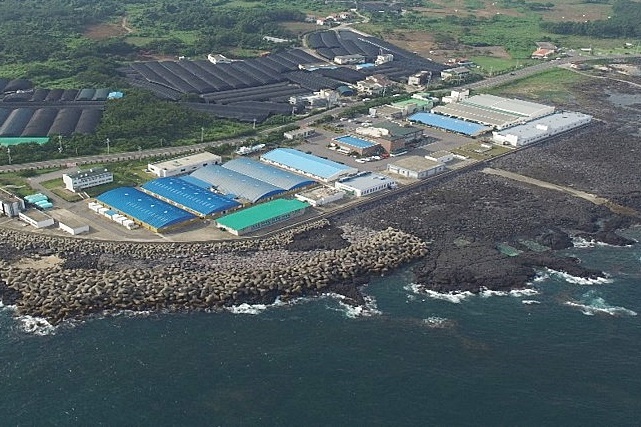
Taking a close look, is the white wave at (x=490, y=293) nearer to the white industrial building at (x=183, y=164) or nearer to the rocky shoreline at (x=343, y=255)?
the rocky shoreline at (x=343, y=255)

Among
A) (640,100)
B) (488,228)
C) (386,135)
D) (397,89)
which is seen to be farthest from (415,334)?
(640,100)

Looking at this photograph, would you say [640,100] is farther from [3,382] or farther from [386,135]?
[3,382]

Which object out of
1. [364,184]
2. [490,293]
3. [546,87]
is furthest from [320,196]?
[546,87]

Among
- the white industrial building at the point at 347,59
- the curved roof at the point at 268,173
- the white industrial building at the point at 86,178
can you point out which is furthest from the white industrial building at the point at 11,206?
the white industrial building at the point at 347,59

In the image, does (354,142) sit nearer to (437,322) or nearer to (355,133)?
(355,133)

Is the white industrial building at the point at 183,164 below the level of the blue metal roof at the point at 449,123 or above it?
above

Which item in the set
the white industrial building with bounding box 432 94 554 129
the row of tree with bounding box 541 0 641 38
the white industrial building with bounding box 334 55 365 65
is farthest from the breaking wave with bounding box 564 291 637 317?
the row of tree with bounding box 541 0 641 38
